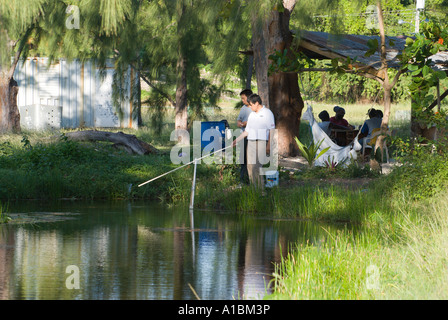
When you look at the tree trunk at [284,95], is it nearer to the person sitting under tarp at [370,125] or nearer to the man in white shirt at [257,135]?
the person sitting under tarp at [370,125]

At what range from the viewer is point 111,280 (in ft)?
26.2

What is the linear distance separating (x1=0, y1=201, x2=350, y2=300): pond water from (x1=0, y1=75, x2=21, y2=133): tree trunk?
1295 cm

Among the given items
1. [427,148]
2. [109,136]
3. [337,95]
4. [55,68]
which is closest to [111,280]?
[427,148]

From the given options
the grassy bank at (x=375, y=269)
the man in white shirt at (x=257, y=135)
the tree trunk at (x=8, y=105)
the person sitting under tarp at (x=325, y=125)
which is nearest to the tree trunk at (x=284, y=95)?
the person sitting under tarp at (x=325, y=125)

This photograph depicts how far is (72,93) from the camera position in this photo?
33.0 meters

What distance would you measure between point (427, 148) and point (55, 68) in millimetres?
22374

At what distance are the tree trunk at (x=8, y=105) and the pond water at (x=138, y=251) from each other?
13.0m

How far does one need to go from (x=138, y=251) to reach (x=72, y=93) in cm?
2412

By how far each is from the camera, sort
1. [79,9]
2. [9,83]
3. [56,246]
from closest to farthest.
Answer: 1. [56,246]
2. [79,9]
3. [9,83]

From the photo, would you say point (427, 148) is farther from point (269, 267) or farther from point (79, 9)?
point (79, 9)

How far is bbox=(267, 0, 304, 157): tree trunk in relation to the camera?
19.0 meters

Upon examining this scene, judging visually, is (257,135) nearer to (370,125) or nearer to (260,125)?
(260,125)

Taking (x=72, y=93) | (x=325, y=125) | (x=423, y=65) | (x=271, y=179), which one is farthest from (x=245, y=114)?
(x=72, y=93)

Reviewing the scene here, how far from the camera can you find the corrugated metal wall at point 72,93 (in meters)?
32.8
